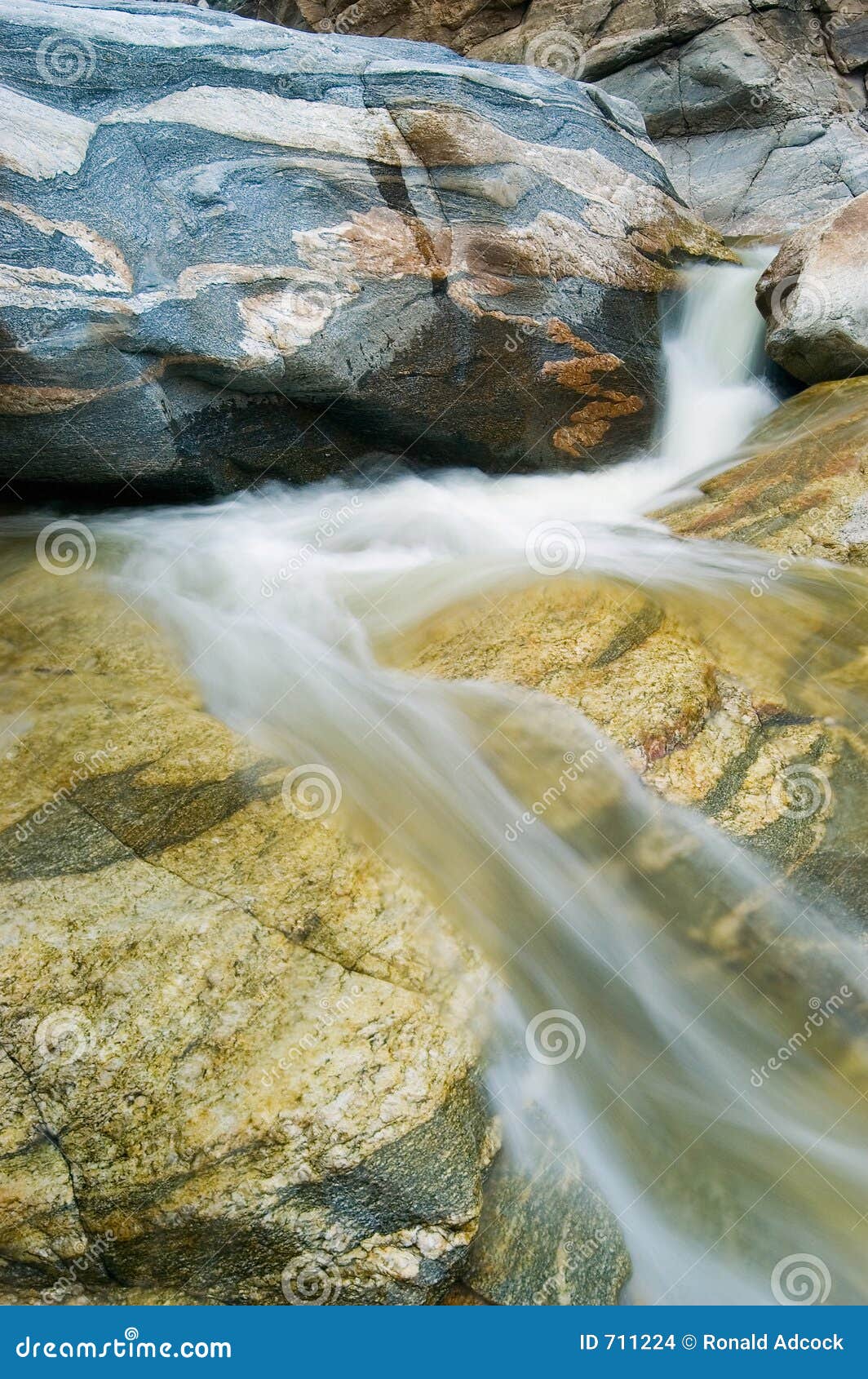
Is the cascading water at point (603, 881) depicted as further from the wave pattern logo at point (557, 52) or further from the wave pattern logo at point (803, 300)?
the wave pattern logo at point (557, 52)

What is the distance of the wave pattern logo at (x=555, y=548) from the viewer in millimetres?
5484

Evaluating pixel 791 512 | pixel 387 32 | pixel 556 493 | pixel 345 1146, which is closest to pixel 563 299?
pixel 556 493

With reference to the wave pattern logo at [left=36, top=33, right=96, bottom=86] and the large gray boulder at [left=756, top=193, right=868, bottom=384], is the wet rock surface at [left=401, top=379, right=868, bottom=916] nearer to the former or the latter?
the large gray boulder at [left=756, top=193, right=868, bottom=384]

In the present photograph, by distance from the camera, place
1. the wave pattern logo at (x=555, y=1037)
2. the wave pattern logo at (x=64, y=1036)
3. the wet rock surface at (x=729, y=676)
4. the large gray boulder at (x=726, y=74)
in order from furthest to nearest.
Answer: the large gray boulder at (x=726, y=74)
the wet rock surface at (x=729, y=676)
the wave pattern logo at (x=555, y=1037)
the wave pattern logo at (x=64, y=1036)

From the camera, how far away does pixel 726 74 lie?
12242 millimetres

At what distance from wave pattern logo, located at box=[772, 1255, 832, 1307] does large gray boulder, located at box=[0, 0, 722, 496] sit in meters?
5.67

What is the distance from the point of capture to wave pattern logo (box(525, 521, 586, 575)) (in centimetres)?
548

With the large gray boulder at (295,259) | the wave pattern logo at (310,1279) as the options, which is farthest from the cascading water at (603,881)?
the large gray boulder at (295,259)

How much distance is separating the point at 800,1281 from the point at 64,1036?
256cm

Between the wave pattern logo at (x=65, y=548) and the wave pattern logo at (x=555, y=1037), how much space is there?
4015 mm

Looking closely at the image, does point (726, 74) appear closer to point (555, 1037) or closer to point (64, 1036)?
point (555, 1037)

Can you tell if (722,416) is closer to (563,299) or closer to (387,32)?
(563,299)

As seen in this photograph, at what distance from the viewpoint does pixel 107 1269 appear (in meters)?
2.78

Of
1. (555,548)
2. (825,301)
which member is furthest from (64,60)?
(825,301)
